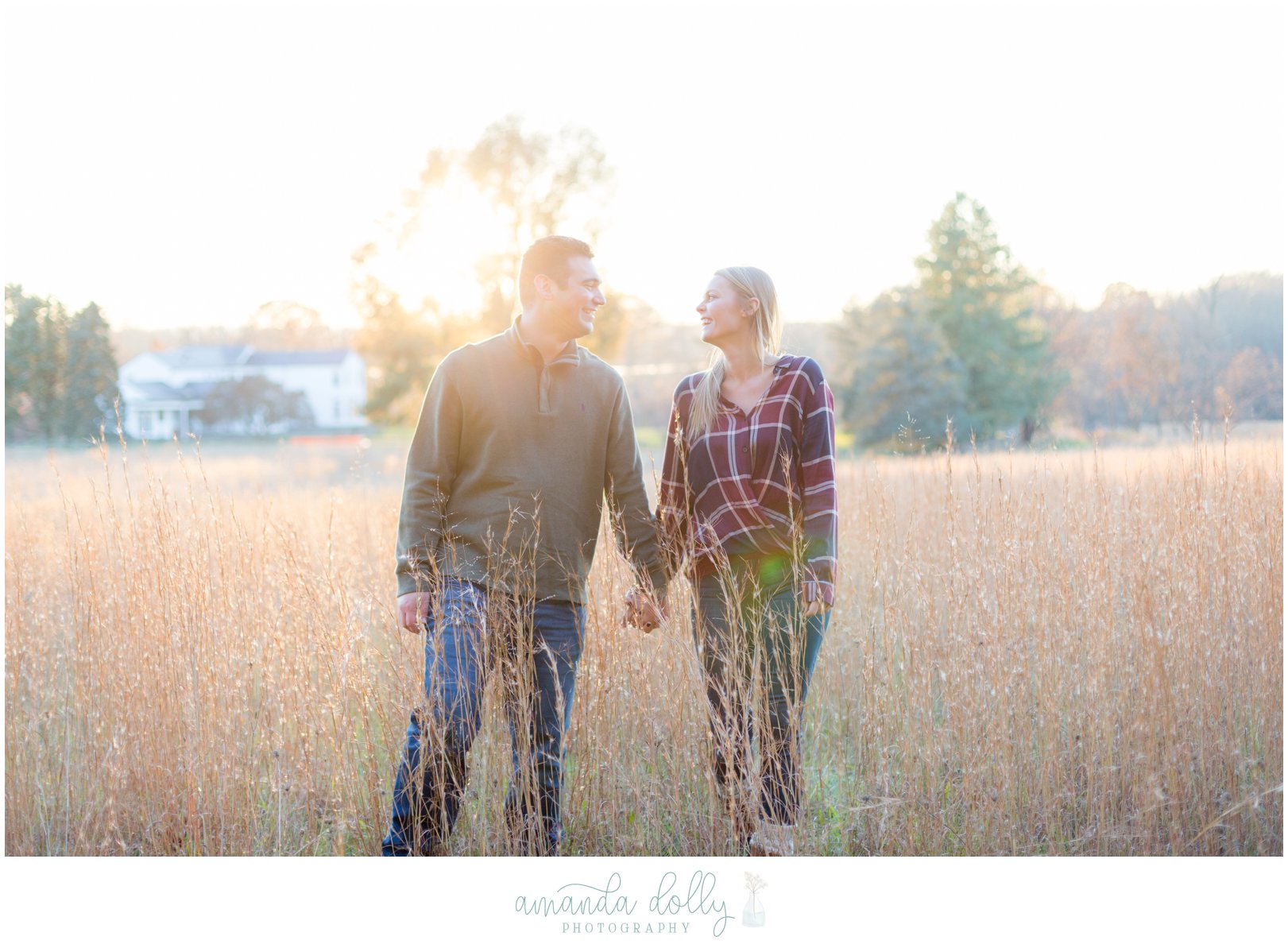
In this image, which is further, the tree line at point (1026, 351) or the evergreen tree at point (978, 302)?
the evergreen tree at point (978, 302)

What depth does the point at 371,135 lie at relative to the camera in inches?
164

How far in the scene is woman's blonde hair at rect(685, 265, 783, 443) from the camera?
218cm

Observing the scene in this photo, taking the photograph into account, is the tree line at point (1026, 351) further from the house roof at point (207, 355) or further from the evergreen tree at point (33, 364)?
the house roof at point (207, 355)

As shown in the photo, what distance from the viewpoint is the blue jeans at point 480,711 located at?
2.06 m

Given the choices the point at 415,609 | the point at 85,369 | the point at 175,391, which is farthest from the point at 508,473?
the point at 175,391

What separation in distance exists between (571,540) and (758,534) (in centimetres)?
46

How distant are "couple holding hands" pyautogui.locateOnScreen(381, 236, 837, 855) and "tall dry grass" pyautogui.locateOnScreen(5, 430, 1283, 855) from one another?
15cm

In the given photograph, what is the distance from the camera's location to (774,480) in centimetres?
214

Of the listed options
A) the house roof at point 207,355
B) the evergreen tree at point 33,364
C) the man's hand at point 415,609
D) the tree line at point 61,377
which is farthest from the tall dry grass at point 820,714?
the house roof at point 207,355

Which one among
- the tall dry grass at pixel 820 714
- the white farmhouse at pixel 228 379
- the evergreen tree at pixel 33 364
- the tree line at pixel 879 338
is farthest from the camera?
the white farmhouse at pixel 228 379

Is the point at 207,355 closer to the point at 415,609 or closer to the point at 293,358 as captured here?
the point at 293,358

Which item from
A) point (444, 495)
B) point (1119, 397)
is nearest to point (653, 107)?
point (444, 495)
